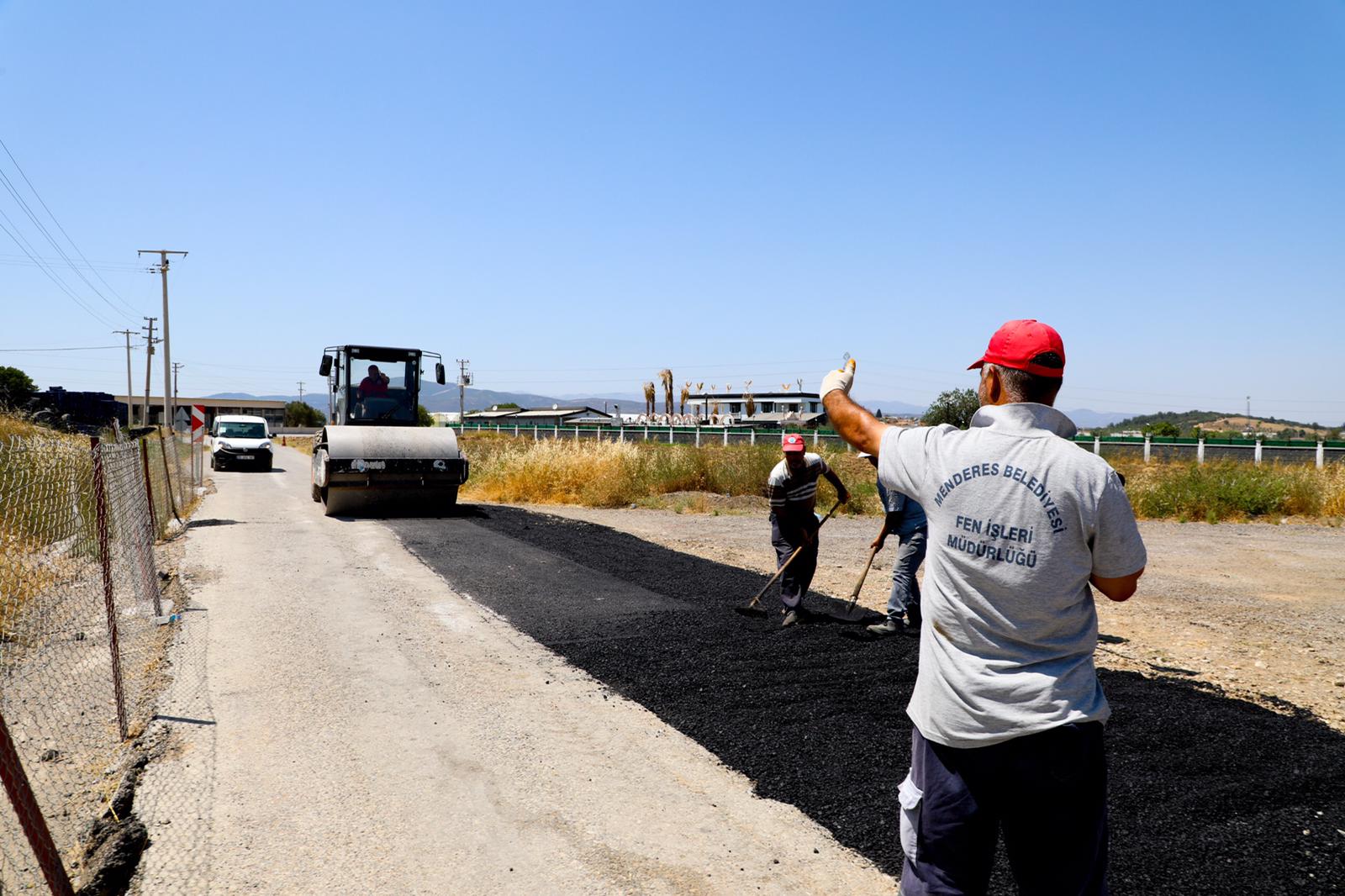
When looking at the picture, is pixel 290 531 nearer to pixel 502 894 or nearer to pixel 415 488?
pixel 415 488

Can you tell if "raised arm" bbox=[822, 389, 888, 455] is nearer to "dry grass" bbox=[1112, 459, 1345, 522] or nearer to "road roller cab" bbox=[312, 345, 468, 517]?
"road roller cab" bbox=[312, 345, 468, 517]

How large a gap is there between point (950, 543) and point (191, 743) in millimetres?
4390

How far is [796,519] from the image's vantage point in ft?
26.5

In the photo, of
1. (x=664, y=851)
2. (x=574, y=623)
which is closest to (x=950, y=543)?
(x=664, y=851)

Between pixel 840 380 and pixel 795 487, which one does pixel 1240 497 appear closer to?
pixel 795 487

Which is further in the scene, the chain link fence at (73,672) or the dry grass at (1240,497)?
the dry grass at (1240,497)

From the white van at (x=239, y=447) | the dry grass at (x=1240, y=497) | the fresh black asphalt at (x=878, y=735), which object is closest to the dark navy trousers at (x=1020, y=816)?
the fresh black asphalt at (x=878, y=735)

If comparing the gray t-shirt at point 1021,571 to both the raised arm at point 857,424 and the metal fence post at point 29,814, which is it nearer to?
the raised arm at point 857,424

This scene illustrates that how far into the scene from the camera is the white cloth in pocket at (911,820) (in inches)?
92.6

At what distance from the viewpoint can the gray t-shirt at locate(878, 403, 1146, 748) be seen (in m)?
2.23

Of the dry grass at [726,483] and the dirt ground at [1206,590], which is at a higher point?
the dry grass at [726,483]

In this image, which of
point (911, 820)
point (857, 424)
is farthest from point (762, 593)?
point (911, 820)

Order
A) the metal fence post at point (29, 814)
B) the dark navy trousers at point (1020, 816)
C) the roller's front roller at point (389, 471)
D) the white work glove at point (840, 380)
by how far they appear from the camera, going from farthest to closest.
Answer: the roller's front roller at point (389, 471) → the metal fence post at point (29, 814) → the white work glove at point (840, 380) → the dark navy trousers at point (1020, 816)

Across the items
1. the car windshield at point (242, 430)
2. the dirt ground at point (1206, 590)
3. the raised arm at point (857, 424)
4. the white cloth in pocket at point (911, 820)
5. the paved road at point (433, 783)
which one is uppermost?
the raised arm at point (857, 424)
